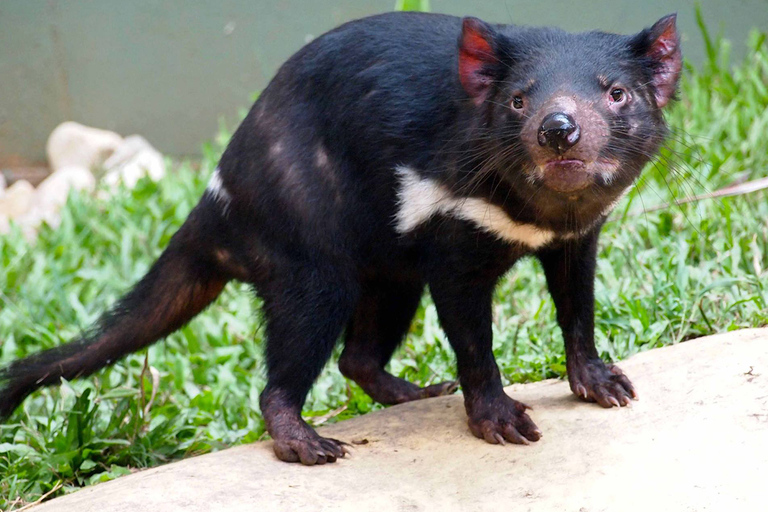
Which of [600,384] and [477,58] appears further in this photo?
[600,384]

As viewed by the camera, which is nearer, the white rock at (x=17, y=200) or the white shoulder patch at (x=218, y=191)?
the white shoulder patch at (x=218, y=191)

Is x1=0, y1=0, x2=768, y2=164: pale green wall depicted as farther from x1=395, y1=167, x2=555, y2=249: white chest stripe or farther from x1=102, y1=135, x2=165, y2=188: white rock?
x1=395, y1=167, x2=555, y2=249: white chest stripe

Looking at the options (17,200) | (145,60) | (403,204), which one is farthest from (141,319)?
(145,60)

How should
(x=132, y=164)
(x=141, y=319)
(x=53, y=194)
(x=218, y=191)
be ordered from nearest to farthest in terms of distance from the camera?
(x=218, y=191) → (x=141, y=319) → (x=53, y=194) → (x=132, y=164)

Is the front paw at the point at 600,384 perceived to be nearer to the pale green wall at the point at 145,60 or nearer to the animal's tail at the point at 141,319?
the animal's tail at the point at 141,319

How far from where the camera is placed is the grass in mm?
3922

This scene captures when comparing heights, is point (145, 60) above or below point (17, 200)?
above

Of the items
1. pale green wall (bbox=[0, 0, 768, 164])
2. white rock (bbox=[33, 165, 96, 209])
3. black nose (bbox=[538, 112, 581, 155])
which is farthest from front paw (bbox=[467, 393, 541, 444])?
pale green wall (bbox=[0, 0, 768, 164])

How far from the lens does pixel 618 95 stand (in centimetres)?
299

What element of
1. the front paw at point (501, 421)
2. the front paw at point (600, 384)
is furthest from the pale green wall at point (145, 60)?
the front paw at point (501, 421)

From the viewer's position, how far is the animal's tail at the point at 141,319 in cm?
388

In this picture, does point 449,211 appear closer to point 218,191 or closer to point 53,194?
point 218,191

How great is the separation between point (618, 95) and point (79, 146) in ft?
20.3

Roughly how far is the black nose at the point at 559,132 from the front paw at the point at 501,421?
1070 millimetres
